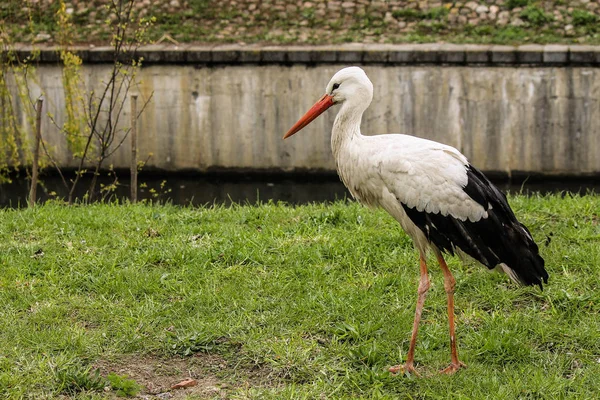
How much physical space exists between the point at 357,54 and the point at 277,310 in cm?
790

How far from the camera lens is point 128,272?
649cm

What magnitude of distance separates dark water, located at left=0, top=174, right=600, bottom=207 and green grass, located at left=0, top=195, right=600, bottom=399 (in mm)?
5245

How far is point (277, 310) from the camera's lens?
231 inches

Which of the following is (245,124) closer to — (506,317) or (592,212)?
(592,212)

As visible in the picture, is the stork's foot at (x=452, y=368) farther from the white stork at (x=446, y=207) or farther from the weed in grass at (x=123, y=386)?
the weed in grass at (x=123, y=386)

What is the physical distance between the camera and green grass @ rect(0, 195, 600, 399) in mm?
4953

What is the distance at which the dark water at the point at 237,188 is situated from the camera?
13.0 m

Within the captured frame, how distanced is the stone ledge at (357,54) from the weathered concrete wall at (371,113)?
0.12 meters

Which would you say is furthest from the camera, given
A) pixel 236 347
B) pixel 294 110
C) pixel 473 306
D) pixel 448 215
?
pixel 294 110

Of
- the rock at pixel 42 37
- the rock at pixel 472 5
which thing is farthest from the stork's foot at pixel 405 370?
the rock at pixel 42 37

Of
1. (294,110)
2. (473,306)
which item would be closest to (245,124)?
(294,110)

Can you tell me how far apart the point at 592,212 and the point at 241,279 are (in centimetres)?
342

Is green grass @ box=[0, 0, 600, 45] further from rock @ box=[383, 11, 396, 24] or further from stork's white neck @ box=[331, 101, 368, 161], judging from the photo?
stork's white neck @ box=[331, 101, 368, 161]

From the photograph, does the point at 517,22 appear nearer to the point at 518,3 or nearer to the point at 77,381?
the point at 518,3
